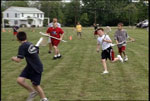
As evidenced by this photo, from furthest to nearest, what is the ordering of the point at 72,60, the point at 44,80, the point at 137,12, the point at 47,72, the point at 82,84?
the point at 137,12, the point at 72,60, the point at 47,72, the point at 44,80, the point at 82,84

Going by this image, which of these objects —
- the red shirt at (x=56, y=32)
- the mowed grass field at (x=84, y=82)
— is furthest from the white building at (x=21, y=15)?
the mowed grass field at (x=84, y=82)

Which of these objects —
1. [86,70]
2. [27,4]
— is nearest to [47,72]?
[86,70]

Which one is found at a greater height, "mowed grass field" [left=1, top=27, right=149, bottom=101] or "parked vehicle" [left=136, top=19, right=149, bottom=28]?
"mowed grass field" [left=1, top=27, right=149, bottom=101]

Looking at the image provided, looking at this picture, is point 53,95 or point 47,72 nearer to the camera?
point 53,95

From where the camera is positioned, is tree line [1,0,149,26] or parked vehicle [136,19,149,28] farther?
parked vehicle [136,19,149,28]

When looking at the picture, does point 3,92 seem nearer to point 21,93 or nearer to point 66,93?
point 21,93

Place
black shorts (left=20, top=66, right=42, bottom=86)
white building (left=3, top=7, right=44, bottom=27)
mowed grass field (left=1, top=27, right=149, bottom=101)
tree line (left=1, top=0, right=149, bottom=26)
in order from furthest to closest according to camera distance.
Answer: white building (left=3, top=7, right=44, bottom=27), tree line (left=1, top=0, right=149, bottom=26), mowed grass field (left=1, top=27, right=149, bottom=101), black shorts (left=20, top=66, right=42, bottom=86)

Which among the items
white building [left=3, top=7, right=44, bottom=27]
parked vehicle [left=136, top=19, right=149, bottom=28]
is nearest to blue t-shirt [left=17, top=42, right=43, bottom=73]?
parked vehicle [left=136, top=19, right=149, bottom=28]

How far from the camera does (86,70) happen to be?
1073 centimetres

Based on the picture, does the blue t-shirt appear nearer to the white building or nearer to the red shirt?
the red shirt

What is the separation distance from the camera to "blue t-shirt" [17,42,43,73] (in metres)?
6.14

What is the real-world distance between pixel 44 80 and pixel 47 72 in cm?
137

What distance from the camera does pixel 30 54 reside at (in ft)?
20.4

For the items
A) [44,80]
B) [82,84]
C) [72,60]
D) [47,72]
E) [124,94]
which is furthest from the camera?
[72,60]
